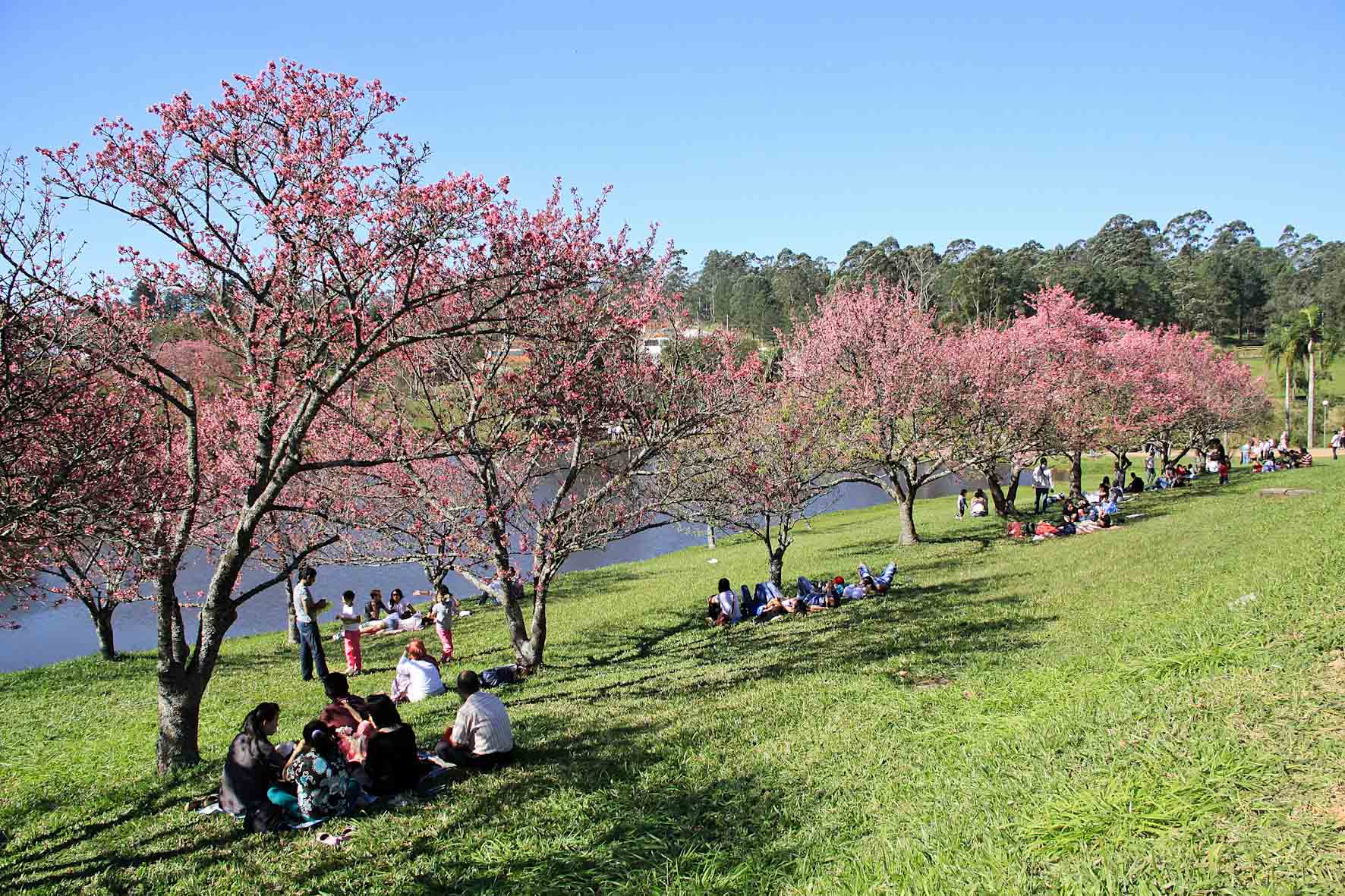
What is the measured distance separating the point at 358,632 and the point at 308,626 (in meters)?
1.61

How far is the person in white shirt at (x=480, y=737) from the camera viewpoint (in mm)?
7656

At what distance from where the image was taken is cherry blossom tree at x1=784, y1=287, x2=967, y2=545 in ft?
71.3

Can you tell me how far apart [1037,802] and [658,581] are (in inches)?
714

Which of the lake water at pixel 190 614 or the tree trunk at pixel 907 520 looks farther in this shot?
the tree trunk at pixel 907 520

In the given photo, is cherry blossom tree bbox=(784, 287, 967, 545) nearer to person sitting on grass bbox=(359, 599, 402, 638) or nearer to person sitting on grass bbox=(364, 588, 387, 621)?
person sitting on grass bbox=(359, 599, 402, 638)

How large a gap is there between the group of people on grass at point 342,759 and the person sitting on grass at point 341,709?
0.02 meters

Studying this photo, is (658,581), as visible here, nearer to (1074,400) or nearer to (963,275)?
(1074,400)

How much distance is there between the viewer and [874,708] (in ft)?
28.2

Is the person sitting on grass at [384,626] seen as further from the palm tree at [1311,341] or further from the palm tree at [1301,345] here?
the palm tree at [1301,345]

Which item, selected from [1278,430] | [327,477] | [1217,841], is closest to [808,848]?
[1217,841]

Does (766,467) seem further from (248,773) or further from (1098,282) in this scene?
(1098,282)

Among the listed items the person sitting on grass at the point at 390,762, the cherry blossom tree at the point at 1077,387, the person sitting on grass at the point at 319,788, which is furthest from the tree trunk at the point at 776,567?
the cherry blossom tree at the point at 1077,387

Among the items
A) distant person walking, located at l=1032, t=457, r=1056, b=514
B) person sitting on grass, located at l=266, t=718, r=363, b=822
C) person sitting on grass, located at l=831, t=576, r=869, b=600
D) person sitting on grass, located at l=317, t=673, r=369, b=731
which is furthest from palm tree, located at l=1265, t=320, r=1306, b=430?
person sitting on grass, located at l=266, t=718, r=363, b=822

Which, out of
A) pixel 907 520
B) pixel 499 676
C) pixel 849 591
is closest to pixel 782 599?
pixel 849 591
